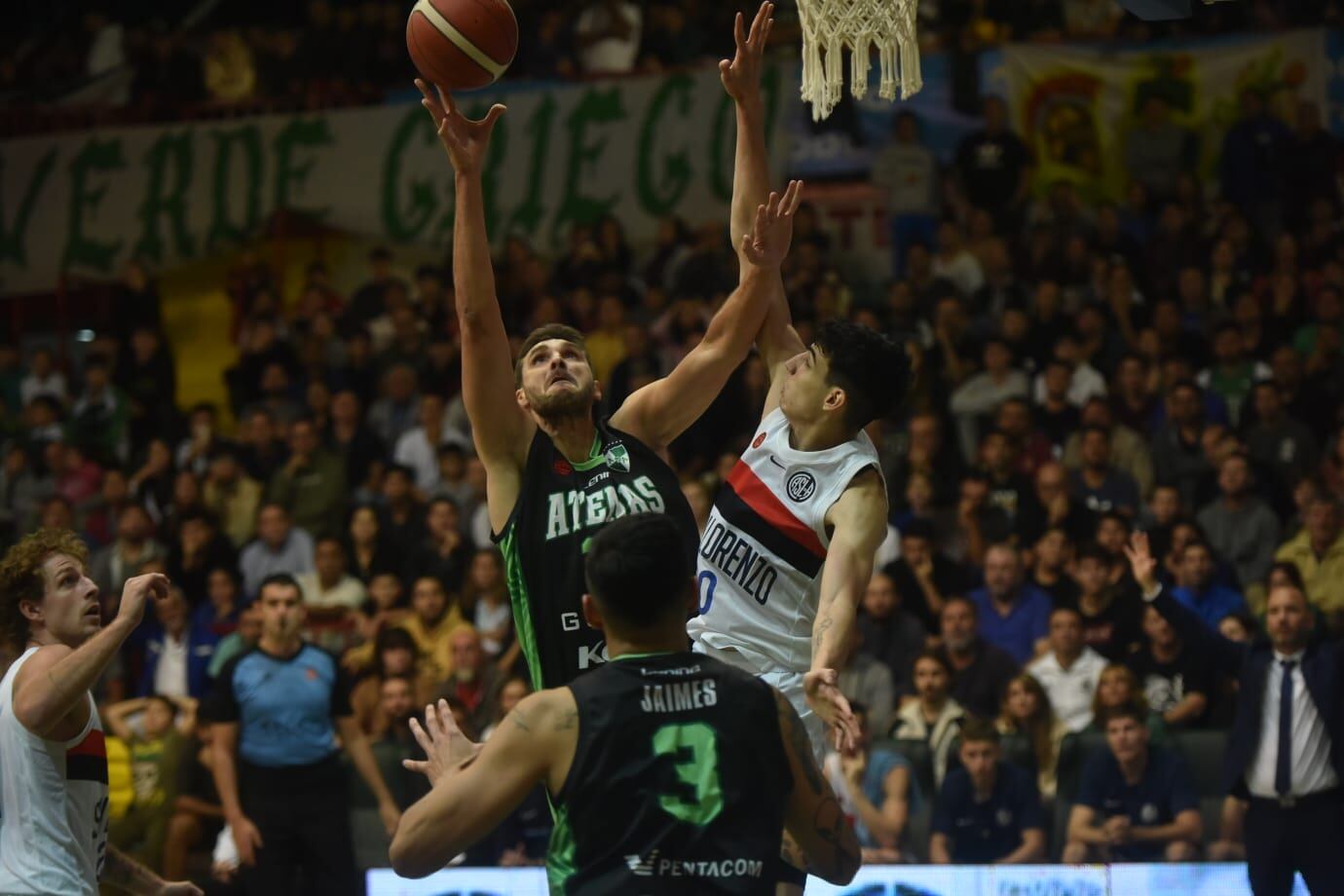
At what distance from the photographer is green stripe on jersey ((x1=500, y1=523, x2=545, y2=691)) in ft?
18.6

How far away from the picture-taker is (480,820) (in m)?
4.10

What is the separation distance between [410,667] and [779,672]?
225 inches

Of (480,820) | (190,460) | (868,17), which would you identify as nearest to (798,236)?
(190,460)

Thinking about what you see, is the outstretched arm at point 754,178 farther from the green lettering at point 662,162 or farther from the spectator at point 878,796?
the green lettering at point 662,162

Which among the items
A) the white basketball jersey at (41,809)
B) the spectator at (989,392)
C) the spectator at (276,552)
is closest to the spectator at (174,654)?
the spectator at (276,552)

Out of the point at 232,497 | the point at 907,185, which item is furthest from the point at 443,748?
the point at 907,185

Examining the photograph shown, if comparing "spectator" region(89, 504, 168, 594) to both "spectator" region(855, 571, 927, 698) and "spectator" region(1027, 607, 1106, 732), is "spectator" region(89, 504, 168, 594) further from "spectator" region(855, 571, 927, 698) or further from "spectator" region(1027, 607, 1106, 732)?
"spectator" region(1027, 607, 1106, 732)

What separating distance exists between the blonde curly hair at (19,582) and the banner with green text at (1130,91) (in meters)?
11.4

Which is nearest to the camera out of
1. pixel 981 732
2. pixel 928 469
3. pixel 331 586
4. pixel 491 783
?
pixel 491 783

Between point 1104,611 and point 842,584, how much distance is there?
5626mm

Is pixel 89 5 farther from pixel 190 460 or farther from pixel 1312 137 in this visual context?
pixel 1312 137

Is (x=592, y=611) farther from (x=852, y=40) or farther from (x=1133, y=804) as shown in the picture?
(x=1133, y=804)

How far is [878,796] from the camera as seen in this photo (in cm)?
1025

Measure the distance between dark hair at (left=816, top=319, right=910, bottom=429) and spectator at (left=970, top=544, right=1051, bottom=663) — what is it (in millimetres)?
5211
